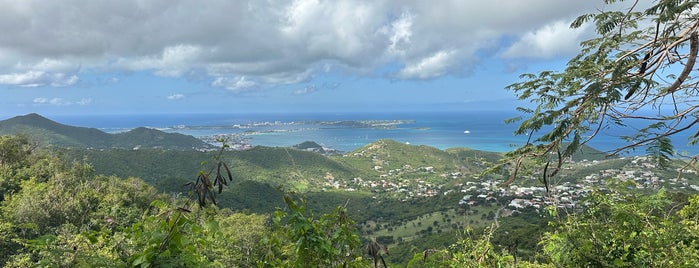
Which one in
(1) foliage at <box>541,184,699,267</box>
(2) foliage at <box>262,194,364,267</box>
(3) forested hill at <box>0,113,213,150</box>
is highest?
(2) foliage at <box>262,194,364,267</box>

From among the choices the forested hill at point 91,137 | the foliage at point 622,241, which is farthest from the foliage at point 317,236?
the forested hill at point 91,137

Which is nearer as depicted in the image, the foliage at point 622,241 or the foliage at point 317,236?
the foliage at point 317,236

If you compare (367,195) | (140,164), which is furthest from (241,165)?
(367,195)

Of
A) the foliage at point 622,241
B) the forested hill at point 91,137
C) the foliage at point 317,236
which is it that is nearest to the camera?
the foliage at point 317,236

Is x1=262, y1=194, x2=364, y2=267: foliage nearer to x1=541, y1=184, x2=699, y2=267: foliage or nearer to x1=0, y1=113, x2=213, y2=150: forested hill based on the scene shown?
x1=541, y1=184, x2=699, y2=267: foliage

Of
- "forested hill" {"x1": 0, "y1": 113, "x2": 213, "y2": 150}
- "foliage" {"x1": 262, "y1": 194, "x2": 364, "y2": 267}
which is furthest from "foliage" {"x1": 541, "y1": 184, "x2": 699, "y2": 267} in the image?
"forested hill" {"x1": 0, "y1": 113, "x2": 213, "y2": 150}

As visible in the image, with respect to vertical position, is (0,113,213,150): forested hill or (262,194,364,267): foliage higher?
(262,194,364,267): foliage

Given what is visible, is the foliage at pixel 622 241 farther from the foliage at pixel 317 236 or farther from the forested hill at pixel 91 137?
the forested hill at pixel 91 137

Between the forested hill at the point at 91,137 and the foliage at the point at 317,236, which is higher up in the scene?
the foliage at the point at 317,236
